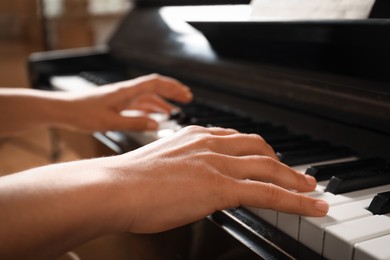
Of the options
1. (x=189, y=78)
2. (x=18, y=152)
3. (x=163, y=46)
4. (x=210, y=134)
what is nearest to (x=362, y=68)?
(x=210, y=134)

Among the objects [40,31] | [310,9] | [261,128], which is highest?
[310,9]

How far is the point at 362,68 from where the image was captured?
860mm

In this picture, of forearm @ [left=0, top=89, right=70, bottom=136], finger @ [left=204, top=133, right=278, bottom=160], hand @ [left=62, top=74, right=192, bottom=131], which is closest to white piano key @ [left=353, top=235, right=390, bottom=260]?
finger @ [left=204, top=133, right=278, bottom=160]

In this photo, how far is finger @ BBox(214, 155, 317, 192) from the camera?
1.93ft

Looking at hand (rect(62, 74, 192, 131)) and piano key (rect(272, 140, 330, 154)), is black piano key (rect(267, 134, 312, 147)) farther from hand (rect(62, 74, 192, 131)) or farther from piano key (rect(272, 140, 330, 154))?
hand (rect(62, 74, 192, 131))

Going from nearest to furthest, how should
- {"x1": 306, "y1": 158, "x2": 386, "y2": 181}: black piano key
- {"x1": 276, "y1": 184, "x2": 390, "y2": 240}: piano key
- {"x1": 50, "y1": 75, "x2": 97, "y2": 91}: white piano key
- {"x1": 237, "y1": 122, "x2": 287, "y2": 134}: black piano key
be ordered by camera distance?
{"x1": 276, "y1": 184, "x2": 390, "y2": 240}: piano key, {"x1": 306, "y1": 158, "x2": 386, "y2": 181}: black piano key, {"x1": 237, "y1": 122, "x2": 287, "y2": 134}: black piano key, {"x1": 50, "y1": 75, "x2": 97, "y2": 91}: white piano key

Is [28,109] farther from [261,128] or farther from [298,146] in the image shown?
[298,146]

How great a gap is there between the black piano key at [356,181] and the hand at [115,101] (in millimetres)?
590

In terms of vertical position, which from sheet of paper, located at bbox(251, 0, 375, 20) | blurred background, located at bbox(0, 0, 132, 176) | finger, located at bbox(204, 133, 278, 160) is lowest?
blurred background, located at bbox(0, 0, 132, 176)

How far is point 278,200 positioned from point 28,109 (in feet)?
2.87

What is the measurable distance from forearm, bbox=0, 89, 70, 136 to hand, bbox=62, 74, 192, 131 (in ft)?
0.09

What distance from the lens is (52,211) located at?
1.68ft

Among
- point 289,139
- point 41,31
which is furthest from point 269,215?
point 41,31

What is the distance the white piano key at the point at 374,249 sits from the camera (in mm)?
455
